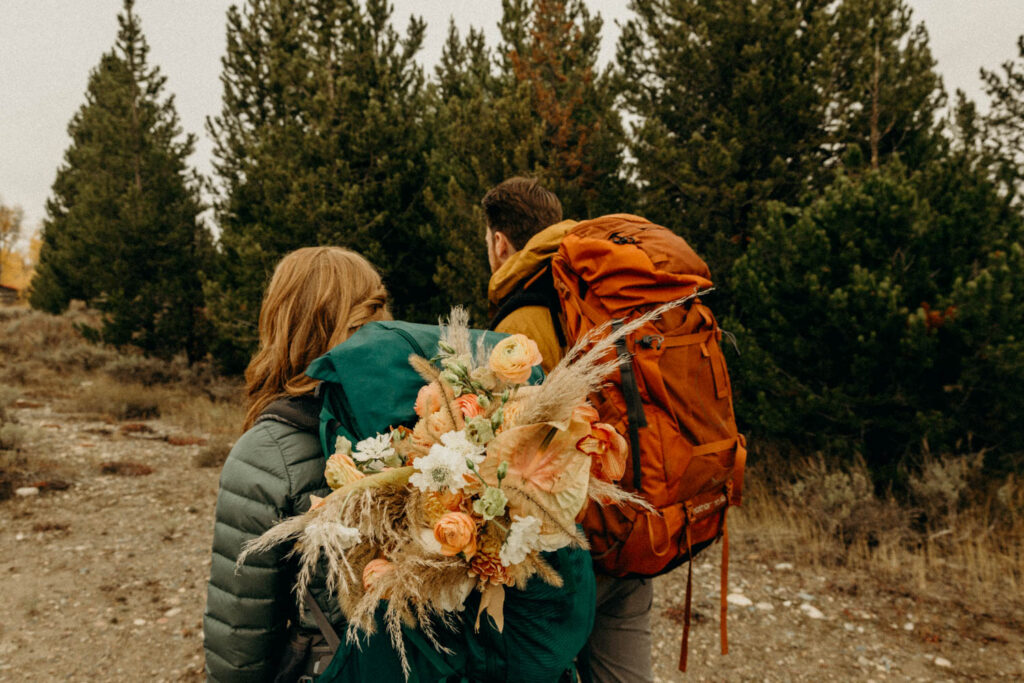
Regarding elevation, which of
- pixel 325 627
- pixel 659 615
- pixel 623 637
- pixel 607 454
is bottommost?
pixel 659 615

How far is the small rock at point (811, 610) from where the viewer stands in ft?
13.8

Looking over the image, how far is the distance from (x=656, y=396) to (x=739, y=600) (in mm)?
3590

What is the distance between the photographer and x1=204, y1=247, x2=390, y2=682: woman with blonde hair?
1.48 metres

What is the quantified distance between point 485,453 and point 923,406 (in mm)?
5484

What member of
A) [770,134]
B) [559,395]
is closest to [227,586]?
[559,395]

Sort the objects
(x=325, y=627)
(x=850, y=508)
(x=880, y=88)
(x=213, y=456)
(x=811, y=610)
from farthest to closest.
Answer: (x=213, y=456) < (x=880, y=88) < (x=850, y=508) < (x=811, y=610) < (x=325, y=627)

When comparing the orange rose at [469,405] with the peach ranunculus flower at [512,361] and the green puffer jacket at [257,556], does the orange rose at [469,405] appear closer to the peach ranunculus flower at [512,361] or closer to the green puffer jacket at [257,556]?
the peach ranunculus flower at [512,361]

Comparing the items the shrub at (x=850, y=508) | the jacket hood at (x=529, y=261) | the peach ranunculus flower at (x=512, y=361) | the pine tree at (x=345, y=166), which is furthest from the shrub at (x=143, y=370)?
the peach ranunculus flower at (x=512, y=361)

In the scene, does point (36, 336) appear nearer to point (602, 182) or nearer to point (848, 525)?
point (602, 182)

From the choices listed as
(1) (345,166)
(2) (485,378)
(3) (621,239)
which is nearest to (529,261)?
(3) (621,239)

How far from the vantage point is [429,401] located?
1.19 metres

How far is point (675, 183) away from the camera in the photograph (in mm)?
7129

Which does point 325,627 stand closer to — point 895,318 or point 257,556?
point 257,556

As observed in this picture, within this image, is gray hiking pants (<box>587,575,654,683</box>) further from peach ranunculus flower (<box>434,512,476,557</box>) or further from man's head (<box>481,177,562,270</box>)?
man's head (<box>481,177,562,270</box>)
